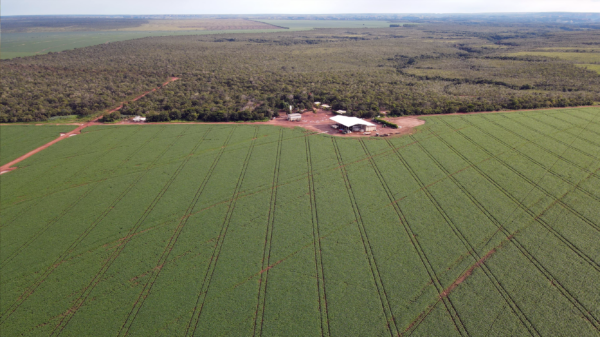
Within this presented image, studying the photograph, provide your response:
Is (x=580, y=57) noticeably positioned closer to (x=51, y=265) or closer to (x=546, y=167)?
(x=546, y=167)

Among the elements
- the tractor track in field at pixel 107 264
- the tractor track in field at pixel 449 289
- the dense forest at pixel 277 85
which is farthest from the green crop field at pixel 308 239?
the dense forest at pixel 277 85

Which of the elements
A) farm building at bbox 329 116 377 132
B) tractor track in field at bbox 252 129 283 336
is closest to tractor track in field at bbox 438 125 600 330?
tractor track in field at bbox 252 129 283 336

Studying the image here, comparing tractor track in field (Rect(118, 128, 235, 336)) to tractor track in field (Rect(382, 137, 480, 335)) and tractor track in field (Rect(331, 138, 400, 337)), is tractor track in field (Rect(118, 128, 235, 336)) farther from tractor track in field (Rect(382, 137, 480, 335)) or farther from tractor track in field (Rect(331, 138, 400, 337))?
tractor track in field (Rect(382, 137, 480, 335))

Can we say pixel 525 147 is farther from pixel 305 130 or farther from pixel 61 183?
pixel 61 183

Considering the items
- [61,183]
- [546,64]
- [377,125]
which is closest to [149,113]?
[61,183]

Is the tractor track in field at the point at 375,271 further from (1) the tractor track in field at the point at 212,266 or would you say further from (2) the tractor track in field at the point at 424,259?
(1) the tractor track in field at the point at 212,266

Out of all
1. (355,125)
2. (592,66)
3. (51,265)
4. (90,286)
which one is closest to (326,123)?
(355,125)
